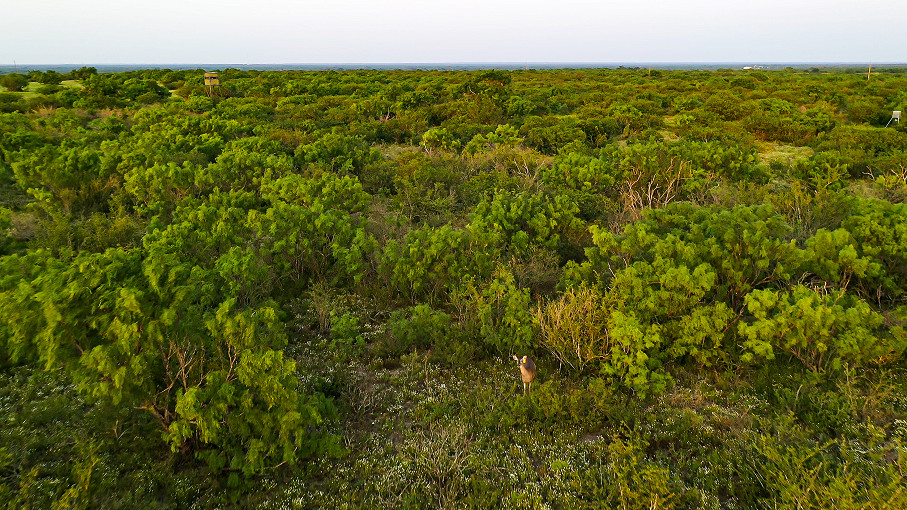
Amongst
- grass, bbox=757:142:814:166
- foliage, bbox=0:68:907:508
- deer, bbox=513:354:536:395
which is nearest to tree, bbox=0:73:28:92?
foliage, bbox=0:68:907:508

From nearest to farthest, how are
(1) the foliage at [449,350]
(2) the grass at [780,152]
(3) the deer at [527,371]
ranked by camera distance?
(1) the foliage at [449,350], (3) the deer at [527,371], (2) the grass at [780,152]

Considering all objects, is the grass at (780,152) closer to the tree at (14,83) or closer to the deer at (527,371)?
the deer at (527,371)

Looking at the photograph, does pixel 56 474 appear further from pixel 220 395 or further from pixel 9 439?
pixel 220 395

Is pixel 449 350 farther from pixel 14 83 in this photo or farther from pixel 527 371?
pixel 14 83

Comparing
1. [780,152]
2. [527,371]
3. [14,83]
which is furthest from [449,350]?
[14,83]

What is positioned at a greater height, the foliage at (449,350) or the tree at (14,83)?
the tree at (14,83)

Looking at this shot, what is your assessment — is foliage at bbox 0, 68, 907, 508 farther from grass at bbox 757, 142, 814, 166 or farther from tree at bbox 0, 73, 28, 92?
tree at bbox 0, 73, 28, 92

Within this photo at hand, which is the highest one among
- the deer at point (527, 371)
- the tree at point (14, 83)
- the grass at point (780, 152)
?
the tree at point (14, 83)

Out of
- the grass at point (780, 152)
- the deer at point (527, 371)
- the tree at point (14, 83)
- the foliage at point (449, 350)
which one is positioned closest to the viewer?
the foliage at point (449, 350)

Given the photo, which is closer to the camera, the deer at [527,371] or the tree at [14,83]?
the deer at [527,371]

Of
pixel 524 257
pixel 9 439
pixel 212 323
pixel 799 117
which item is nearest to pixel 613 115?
pixel 799 117

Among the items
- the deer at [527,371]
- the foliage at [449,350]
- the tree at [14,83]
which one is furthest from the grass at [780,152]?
the tree at [14,83]
